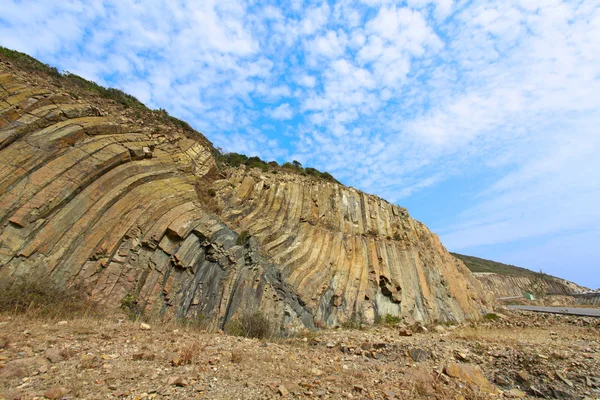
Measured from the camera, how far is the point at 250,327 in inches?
450

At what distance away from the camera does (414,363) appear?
8680 millimetres

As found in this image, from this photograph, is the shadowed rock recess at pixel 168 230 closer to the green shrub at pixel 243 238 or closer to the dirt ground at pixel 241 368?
the green shrub at pixel 243 238

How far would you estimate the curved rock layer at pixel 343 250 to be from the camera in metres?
15.9

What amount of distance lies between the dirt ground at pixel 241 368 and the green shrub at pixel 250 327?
66.0 inches

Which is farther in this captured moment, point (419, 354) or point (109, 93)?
point (109, 93)

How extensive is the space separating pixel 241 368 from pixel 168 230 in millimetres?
6926

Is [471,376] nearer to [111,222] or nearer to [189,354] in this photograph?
[189,354]

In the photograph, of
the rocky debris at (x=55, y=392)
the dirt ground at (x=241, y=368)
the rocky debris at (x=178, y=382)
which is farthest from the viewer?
the rocky debris at (x=178, y=382)

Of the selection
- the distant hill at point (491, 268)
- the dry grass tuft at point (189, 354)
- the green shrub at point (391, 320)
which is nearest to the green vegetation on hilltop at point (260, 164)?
the green shrub at point (391, 320)

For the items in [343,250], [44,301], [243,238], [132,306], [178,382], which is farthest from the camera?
[343,250]

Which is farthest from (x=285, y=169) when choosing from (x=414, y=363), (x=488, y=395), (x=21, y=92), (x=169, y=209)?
(x=488, y=395)

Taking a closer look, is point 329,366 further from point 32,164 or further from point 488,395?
point 32,164

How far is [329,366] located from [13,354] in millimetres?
6279

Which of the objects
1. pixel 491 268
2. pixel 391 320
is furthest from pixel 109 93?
pixel 491 268
